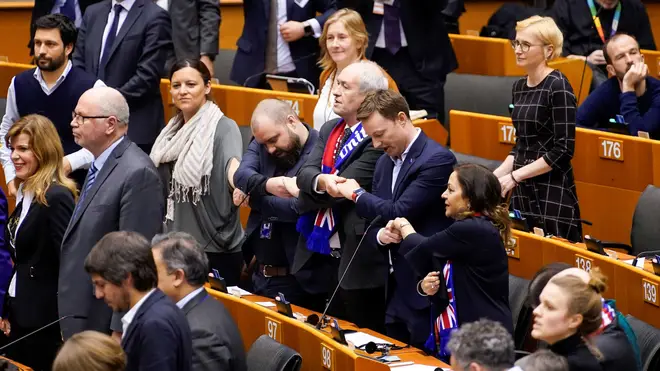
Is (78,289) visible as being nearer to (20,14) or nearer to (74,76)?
(74,76)

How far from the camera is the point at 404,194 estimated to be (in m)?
4.55

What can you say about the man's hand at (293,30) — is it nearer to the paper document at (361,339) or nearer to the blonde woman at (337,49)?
the blonde woman at (337,49)

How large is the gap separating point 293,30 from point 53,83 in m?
1.67

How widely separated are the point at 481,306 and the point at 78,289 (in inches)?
58.1

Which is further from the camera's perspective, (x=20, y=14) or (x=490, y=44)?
(x=20, y=14)

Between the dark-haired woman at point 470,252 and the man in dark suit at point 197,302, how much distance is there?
0.77 metres

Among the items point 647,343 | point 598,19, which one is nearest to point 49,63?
point 647,343

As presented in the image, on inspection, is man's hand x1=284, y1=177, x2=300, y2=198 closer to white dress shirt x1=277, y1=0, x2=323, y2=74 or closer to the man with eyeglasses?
the man with eyeglasses

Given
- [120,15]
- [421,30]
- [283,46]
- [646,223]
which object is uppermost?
[120,15]

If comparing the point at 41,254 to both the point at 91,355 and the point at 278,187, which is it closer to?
the point at 278,187

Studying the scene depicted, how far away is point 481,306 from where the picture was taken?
4.27m

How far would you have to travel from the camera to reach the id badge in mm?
5379

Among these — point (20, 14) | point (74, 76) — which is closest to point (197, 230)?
point (74, 76)

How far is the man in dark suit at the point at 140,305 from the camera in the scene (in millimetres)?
3533
